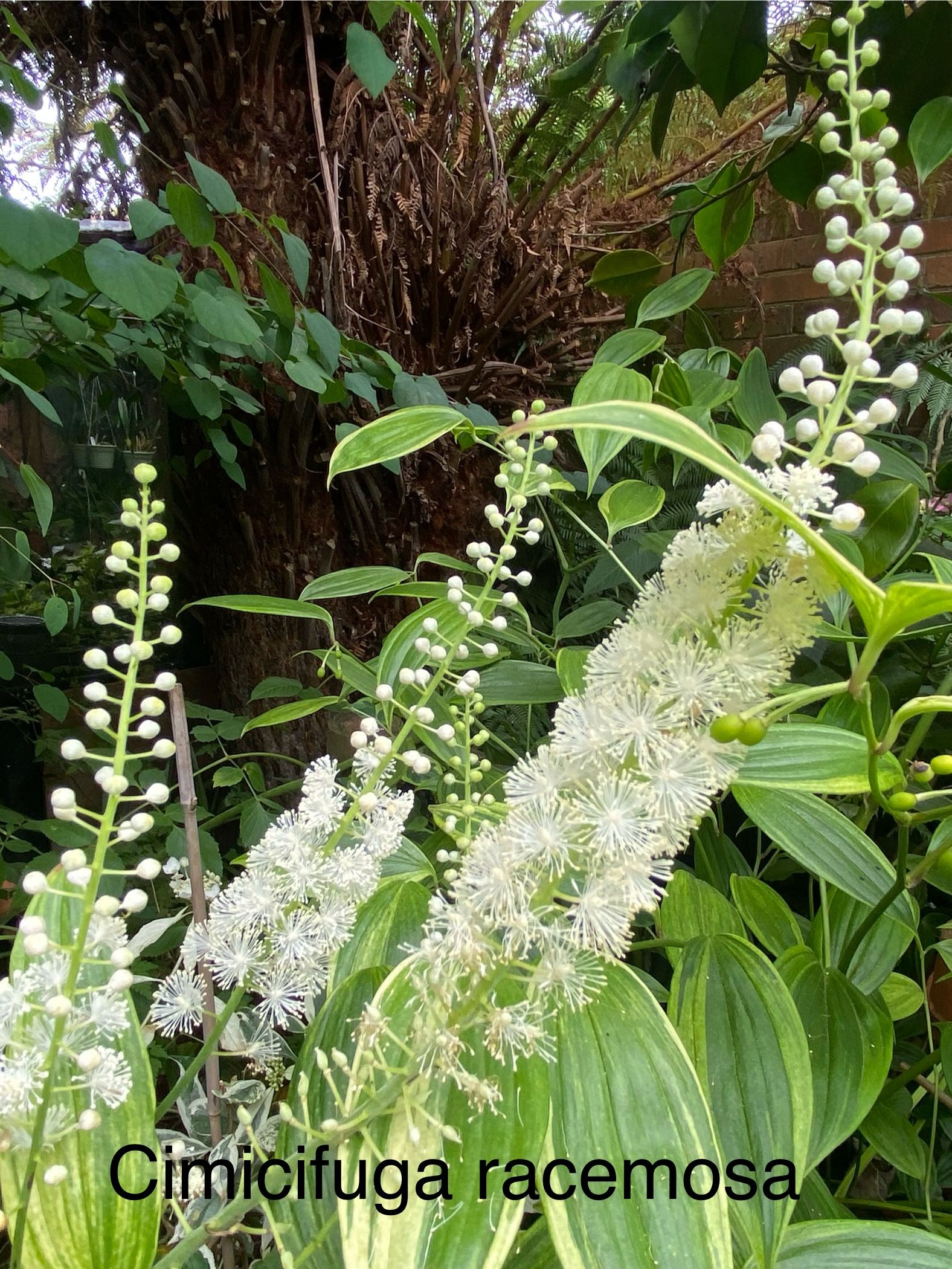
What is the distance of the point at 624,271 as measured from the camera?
2.89ft

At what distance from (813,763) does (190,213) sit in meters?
0.59

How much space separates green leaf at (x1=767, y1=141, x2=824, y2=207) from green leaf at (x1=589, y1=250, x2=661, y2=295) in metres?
0.20

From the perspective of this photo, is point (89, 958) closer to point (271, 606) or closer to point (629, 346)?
point (271, 606)

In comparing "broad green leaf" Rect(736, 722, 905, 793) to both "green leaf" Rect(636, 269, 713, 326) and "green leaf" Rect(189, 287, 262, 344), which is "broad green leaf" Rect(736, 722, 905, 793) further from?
"green leaf" Rect(189, 287, 262, 344)

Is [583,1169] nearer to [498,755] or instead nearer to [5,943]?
[498,755]

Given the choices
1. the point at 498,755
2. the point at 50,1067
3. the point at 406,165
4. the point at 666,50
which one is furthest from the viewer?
the point at 406,165

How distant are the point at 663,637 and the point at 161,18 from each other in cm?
113

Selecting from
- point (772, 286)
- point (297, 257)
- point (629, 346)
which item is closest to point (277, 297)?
point (297, 257)

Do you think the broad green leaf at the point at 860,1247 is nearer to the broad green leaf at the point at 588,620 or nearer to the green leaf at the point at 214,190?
the broad green leaf at the point at 588,620

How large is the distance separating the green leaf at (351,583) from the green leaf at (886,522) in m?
0.30

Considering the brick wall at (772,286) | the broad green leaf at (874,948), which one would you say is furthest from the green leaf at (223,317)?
the brick wall at (772,286)

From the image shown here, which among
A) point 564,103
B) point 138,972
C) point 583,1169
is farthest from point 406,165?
point 583,1169

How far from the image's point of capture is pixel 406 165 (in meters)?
1.08

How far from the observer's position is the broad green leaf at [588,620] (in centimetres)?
61
